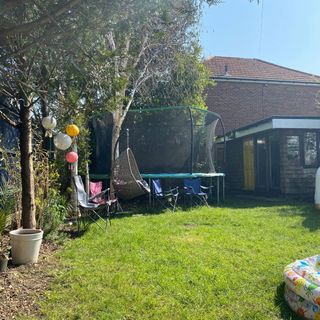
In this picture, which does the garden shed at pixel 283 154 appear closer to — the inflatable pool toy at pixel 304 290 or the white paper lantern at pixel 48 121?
the white paper lantern at pixel 48 121

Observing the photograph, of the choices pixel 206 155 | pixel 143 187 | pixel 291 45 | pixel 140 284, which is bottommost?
pixel 140 284

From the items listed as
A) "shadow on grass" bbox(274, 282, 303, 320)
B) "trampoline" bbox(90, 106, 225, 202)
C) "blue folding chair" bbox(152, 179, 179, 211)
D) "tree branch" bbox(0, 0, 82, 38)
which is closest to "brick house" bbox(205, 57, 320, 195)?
"trampoline" bbox(90, 106, 225, 202)

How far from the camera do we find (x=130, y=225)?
6906mm

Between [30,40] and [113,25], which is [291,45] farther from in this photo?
[30,40]

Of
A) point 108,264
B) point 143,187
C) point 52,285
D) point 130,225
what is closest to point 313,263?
point 108,264

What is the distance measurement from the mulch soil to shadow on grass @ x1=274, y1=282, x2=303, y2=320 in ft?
6.92

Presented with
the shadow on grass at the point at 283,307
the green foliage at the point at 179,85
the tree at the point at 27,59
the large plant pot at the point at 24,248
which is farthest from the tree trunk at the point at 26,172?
the green foliage at the point at 179,85

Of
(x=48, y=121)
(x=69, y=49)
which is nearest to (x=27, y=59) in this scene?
(x=69, y=49)

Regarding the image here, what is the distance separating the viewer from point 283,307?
3291 millimetres

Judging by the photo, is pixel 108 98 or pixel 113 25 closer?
pixel 113 25

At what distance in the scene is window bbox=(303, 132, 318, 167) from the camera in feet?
36.8

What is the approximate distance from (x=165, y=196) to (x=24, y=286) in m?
5.85

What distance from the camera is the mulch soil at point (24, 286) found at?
3.23 metres

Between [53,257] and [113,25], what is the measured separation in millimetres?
3089
